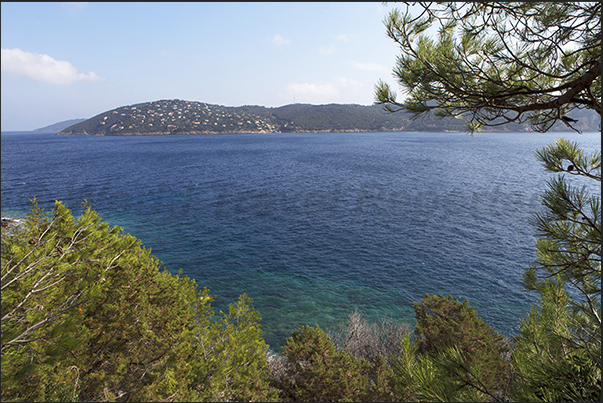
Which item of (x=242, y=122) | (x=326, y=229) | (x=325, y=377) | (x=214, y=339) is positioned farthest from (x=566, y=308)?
(x=242, y=122)

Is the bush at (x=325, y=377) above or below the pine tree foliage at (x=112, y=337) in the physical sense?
below

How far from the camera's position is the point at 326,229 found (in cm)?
2559

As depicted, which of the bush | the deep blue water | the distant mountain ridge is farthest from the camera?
the distant mountain ridge

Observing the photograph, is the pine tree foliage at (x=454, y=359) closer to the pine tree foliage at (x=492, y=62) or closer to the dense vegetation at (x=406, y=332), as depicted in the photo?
the dense vegetation at (x=406, y=332)

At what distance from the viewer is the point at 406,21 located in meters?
4.33

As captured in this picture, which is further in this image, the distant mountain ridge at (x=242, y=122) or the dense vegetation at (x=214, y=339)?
the distant mountain ridge at (x=242, y=122)

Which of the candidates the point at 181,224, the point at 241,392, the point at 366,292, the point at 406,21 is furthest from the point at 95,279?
the point at 181,224

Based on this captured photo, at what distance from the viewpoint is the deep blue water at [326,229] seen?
54.1 feet

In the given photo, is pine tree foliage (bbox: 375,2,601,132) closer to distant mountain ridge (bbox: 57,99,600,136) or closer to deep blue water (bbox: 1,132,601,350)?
deep blue water (bbox: 1,132,601,350)

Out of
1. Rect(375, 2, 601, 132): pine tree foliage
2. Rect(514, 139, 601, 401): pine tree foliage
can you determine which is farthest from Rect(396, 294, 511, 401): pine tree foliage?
Rect(375, 2, 601, 132): pine tree foliage

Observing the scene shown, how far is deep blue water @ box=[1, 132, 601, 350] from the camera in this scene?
1648 centimetres

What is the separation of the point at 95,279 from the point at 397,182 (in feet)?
127

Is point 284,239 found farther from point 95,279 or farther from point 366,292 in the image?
point 95,279

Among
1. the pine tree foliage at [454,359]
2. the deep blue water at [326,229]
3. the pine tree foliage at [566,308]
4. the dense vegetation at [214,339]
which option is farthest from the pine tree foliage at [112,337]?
the deep blue water at [326,229]
